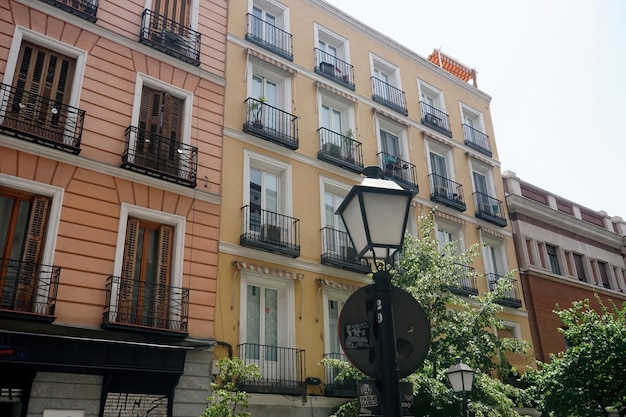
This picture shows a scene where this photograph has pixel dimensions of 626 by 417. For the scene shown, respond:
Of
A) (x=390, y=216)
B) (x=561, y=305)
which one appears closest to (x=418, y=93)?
(x=561, y=305)

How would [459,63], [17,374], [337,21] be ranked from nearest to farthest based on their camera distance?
[17,374] → [337,21] → [459,63]

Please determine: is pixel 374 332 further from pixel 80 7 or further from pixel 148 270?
pixel 80 7

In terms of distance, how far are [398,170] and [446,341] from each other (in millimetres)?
7358

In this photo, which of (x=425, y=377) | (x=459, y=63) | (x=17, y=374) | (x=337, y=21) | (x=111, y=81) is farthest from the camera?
(x=459, y=63)

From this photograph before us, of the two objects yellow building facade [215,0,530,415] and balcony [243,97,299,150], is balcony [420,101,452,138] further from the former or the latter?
balcony [243,97,299,150]

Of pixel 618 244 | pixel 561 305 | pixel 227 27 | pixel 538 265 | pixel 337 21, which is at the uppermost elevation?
pixel 337 21

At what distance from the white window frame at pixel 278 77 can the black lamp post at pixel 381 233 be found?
520 inches

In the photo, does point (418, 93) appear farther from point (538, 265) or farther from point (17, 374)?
point (17, 374)

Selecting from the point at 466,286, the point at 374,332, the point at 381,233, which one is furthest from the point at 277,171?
the point at 374,332

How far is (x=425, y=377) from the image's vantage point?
1291cm

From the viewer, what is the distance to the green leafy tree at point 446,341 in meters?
13.2

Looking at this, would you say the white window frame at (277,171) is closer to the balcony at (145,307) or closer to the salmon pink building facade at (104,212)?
the salmon pink building facade at (104,212)

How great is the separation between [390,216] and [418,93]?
1913cm

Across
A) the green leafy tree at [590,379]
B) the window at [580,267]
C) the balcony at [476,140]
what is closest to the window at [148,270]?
the green leafy tree at [590,379]
